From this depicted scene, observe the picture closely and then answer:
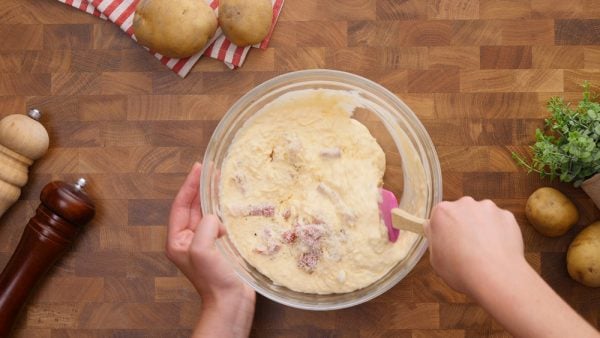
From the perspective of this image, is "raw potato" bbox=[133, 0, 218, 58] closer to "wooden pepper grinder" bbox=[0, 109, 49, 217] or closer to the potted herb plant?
"wooden pepper grinder" bbox=[0, 109, 49, 217]

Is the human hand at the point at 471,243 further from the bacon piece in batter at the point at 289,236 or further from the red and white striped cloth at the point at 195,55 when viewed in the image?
the red and white striped cloth at the point at 195,55

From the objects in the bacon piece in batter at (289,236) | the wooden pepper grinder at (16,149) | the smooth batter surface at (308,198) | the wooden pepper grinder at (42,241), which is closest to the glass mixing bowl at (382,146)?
the smooth batter surface at (308,198)

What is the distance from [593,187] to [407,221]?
1.75ft

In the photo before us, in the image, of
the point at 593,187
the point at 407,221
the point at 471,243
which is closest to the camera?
the point at 471,243

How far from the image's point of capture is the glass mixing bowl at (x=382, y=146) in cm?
149

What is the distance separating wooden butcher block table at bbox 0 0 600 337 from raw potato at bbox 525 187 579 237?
0.18 ft

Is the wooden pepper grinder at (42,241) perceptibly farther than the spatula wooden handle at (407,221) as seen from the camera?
Yes

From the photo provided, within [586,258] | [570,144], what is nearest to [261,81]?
[570,144]

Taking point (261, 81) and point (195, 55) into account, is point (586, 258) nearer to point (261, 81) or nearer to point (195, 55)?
point (261, 81)

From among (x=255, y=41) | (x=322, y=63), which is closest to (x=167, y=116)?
(x=255, y=41)

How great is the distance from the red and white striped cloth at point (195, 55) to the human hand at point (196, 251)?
31 cm

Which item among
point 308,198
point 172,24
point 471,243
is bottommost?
point 308,198

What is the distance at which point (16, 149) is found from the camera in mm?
1564

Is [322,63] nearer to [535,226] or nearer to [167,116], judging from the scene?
[167,116]
